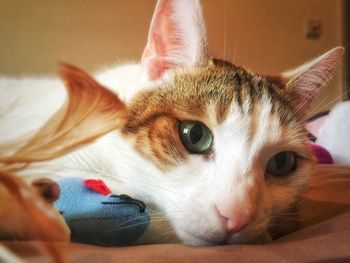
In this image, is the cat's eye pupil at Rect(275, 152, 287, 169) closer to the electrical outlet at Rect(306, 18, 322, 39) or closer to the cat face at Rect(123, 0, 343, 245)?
the cat face at Rect(123, 0, 343, 245)

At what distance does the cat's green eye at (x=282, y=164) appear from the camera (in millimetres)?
601

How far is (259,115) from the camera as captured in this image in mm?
563

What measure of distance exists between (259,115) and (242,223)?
0.17 m

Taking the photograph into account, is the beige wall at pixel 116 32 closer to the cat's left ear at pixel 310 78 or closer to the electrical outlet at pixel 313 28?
the electrical outlet at pixel 313 28

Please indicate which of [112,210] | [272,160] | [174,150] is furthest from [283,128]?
[112,210]

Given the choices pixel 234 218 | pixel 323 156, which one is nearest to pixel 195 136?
pixel 234 218

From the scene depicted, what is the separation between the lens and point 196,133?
0.53 metres

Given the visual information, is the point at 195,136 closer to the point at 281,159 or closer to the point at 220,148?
the point at 220,148

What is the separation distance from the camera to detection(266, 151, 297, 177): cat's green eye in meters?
0.60

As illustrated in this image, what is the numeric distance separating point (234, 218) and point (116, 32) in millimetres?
486

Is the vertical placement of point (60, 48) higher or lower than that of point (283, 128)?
higher

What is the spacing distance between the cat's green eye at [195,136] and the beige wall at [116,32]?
7.5 inches

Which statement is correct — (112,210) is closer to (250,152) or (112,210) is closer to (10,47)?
(250,152)

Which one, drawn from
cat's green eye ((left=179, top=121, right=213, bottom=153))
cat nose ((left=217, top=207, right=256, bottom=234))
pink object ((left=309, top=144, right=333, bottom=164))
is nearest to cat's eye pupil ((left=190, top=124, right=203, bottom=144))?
cat's green eye ((left=179, top=121, right=213, bottom=153))
